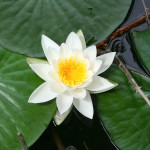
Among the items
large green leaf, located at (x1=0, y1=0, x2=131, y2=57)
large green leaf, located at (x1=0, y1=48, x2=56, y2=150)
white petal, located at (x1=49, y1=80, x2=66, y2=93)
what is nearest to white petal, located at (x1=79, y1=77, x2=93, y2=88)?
white petal, located at (x1=49, y1=80, x2=66, y2=93)

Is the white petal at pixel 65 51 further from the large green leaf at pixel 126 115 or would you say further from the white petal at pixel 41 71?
the large green leaf at pixel 126 115

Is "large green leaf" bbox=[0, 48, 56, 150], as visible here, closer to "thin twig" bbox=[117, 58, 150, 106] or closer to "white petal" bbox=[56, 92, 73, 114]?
"white petal" bbox=[56, 92, 73, 114]

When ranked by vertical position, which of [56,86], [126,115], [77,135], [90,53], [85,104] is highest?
[90,53]

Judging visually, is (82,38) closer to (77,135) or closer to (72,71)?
(72,71)

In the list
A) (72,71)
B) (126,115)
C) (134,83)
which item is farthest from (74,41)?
(126,115)

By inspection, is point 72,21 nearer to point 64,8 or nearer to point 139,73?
point 64,8

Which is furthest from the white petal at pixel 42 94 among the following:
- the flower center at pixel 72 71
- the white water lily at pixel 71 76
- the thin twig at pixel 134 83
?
the thin twig at pixel 134 83

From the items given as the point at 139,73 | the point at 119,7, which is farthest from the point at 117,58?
the point at 119,7
